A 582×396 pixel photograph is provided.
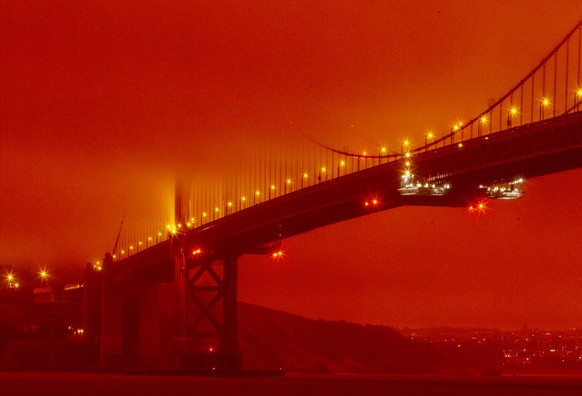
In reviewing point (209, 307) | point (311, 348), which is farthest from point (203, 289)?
point (311, 348)

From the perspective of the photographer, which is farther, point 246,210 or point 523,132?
point 246,210

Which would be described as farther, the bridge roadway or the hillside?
the hillside

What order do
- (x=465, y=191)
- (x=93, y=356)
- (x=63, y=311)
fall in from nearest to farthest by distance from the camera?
(x=465, y=191)
(x=93, y=356)
(x=63, y=311)

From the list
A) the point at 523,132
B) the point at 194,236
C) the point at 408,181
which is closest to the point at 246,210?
the point at 194,236

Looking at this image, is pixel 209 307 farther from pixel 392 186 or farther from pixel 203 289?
Result: pixel 392 186

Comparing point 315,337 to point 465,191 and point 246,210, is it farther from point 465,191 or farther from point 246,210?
point 465,191

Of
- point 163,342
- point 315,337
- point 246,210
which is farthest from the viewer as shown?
point 315,337

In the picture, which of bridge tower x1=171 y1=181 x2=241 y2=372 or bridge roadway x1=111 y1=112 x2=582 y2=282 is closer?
bridge roadway x1=111 y1=112 x2=582 y2=282

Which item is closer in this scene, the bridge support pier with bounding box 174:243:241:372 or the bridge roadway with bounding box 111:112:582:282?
the bridge roadway with bounding box 111:112:582:282
